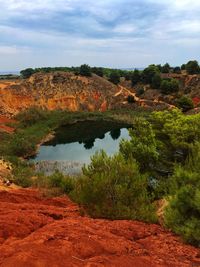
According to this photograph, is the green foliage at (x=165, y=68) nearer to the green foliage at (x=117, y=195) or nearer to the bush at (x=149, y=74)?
the bush at (x=149, y=74)

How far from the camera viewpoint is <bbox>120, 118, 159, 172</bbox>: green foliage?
26344mm

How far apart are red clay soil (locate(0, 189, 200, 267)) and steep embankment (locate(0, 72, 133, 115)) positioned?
65139 mm

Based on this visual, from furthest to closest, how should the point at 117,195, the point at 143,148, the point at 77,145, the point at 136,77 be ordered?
the point at 136,77 → the point at 77,145 → the point at 143,148 → the point at 117,195

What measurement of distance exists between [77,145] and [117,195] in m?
38.9

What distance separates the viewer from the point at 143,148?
2633 cm

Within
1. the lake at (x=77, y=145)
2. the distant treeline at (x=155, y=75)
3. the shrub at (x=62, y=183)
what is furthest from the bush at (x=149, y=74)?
the shrub at (x=62, y=183)

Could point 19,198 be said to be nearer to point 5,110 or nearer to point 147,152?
point 147,152

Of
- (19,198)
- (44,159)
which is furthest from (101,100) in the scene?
(19,198)

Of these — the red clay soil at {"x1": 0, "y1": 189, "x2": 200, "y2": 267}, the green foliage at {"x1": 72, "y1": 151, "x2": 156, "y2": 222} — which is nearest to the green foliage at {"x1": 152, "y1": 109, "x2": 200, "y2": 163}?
the green foliage at {"x1": 72, "y1": 151, "x2": 156, "y2": 222}

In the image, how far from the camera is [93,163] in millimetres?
18266

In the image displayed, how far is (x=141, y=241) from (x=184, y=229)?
144 centimetres

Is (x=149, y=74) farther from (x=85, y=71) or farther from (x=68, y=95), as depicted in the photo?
(x=68, y=95)

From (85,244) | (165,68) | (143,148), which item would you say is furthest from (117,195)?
(165,68)

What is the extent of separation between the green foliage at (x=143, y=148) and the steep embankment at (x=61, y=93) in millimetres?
52241
